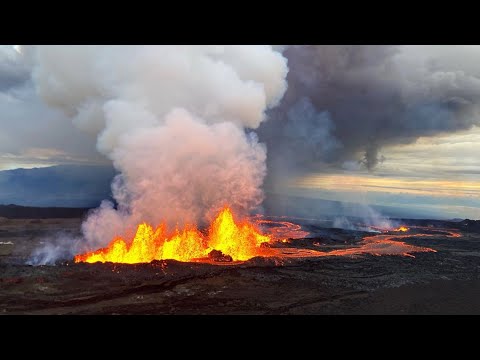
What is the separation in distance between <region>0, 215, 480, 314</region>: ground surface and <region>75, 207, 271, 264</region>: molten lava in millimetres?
3032

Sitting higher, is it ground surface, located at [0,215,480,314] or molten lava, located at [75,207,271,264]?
molten lava, located at [75,207,271,264]

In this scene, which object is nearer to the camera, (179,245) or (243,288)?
(243,288)

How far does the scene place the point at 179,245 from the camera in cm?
2889

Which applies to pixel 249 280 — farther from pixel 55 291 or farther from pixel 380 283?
pixel 55 291

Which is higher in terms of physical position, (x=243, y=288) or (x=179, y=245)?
(x=179, y=245)

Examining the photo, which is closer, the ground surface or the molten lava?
the ground surface

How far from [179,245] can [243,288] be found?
30.9ft

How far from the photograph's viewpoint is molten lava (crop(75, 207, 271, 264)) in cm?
2686

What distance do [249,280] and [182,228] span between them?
37.2 ft

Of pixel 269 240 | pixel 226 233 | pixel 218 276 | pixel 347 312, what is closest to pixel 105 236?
pixel 226 233

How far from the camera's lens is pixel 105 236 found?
3077 cm

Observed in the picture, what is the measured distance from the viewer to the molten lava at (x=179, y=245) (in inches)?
1057

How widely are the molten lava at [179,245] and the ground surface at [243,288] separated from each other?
3.03 meters

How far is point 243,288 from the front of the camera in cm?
2095
